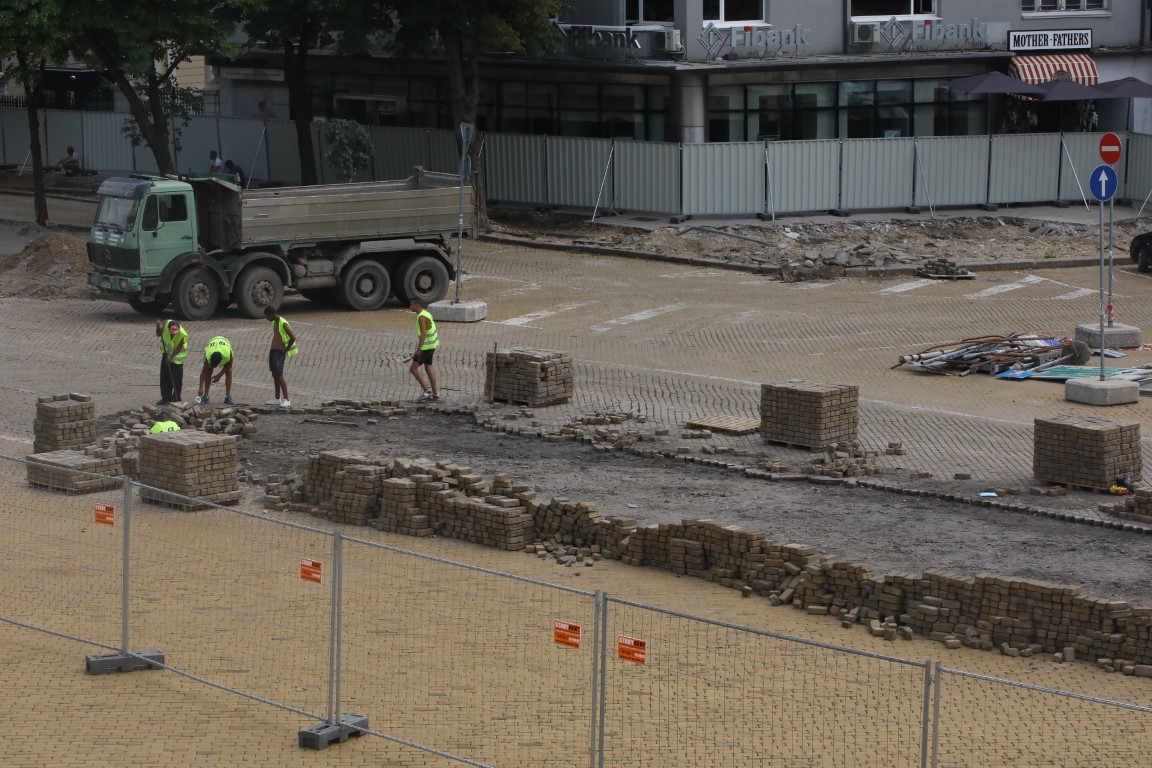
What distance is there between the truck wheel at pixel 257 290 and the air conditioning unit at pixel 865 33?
16.5 metres

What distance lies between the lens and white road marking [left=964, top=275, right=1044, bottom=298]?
3231 cm

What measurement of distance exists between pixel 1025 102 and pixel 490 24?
46.0 ft

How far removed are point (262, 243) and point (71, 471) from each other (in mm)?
11098

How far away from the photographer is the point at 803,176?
38812mm

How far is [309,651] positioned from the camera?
13125mm

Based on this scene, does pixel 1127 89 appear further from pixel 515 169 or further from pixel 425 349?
pixel 425 349

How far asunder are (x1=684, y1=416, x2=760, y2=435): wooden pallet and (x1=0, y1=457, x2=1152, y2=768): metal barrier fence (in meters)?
7.46

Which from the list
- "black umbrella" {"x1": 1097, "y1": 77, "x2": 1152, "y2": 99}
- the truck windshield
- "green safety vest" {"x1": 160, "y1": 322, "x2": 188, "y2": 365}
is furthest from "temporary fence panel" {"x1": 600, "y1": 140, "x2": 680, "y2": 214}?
"green safety vest" {"x1": 160, "y1": 322, "x2": 188, "y2": 365}

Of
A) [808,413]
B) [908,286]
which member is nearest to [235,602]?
[808,413]

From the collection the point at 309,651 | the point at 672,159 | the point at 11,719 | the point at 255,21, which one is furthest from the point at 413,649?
the point at 255,21

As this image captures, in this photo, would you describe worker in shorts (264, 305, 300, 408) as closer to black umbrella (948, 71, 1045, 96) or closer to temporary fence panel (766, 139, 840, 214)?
temporary fence panel (766, 139, 840, 214)

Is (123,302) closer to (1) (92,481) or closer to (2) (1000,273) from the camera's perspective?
(1) (92,481)

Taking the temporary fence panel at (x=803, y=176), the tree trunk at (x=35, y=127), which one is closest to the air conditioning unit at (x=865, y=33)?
the temporary fence panel at (x=803, y=176)

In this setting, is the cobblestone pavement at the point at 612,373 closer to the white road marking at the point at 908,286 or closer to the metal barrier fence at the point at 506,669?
the white road marking at the point at 908,286
